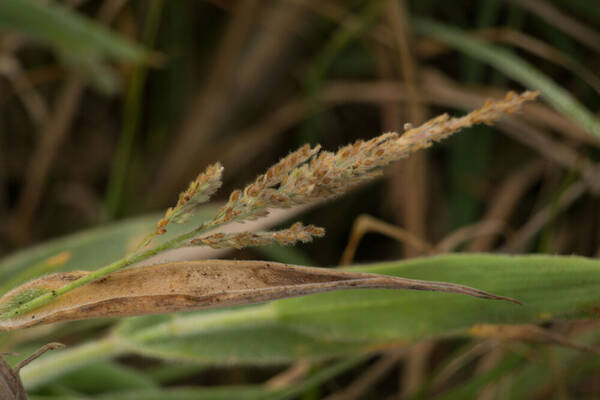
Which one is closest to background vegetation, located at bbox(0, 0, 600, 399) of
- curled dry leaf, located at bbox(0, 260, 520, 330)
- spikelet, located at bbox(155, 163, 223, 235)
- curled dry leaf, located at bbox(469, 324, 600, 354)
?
curled dry leaf, located at bbox(469, 324, 600, 354)

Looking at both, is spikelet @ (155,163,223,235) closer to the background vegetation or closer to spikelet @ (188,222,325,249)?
spikelet @ (188,222,325,249)

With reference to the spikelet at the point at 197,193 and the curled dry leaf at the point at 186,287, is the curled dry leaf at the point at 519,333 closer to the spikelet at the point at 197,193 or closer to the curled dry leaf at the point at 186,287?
the curled dry leaf at the point at 186,287

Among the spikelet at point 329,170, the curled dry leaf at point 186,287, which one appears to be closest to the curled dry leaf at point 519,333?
the curled dry leaf at point 186,287

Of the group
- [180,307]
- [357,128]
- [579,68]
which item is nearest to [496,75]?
[357,128]

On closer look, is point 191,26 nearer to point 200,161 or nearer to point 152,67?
point 152,67

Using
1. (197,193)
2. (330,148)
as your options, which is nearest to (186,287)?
Answer: (197,193)

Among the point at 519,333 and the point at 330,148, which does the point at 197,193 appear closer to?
the point at 519,333
